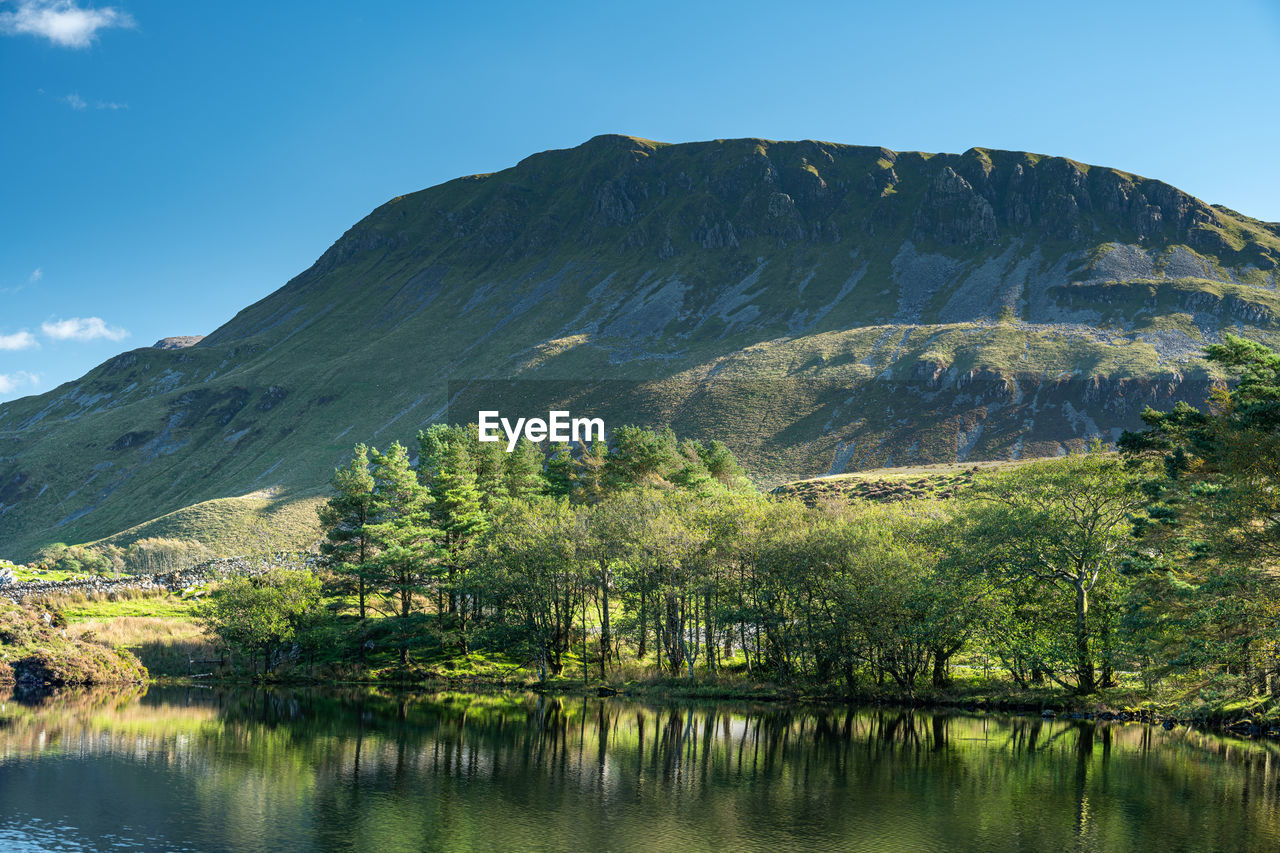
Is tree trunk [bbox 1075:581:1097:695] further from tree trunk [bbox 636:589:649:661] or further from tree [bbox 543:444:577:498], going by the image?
tree [bbox 543:444:577:498]

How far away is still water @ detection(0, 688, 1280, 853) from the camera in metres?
24.8

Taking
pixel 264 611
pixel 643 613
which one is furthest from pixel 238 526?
pixel 643 613

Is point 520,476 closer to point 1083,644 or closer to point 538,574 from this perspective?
point 538,574

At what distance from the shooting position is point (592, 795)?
29.4 metres

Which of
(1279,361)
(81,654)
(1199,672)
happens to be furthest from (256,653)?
(1279,361)

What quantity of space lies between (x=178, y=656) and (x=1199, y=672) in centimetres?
6406

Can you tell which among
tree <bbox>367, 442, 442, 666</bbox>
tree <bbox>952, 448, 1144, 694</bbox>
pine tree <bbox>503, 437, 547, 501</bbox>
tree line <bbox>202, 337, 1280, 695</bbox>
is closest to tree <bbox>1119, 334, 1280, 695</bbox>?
tree line <bbox>202, 337, 1280, 695</bbox>

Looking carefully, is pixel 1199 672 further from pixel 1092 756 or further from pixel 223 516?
pixel 223 516

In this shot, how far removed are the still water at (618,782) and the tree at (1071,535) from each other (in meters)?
6.35

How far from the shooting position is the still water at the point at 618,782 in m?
24.8

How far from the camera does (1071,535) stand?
152 ft

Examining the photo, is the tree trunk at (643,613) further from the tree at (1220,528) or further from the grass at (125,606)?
the grass at (125,606)

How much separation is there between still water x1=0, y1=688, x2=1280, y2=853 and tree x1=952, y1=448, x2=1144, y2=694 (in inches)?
250

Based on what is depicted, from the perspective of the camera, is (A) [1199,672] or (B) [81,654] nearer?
(A) [1199,672]
